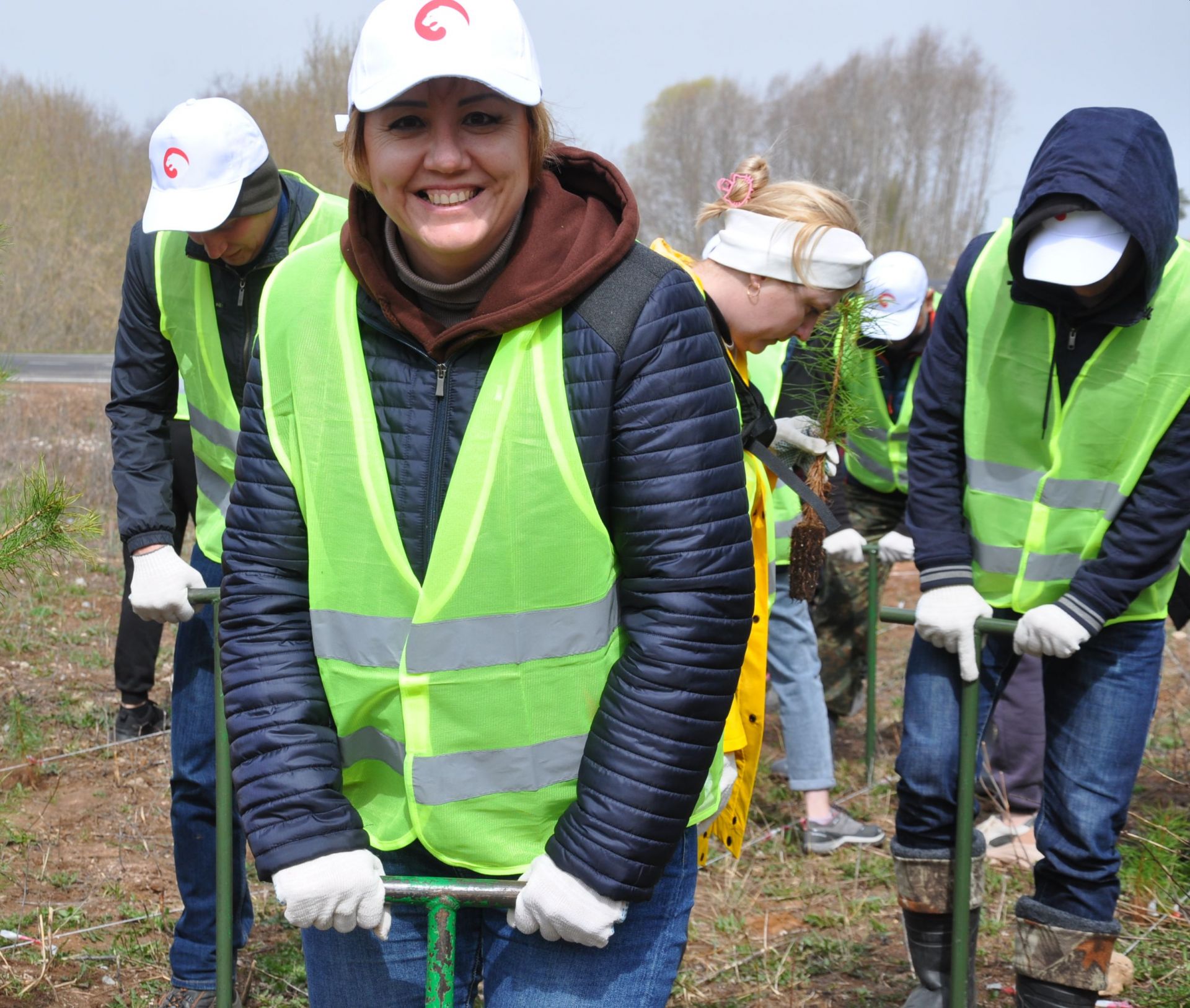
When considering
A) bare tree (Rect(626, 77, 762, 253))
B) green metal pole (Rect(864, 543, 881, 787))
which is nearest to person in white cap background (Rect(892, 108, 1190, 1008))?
green metal pole (Rect(864, 543, 881, 787))

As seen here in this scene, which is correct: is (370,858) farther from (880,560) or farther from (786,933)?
(880,560)

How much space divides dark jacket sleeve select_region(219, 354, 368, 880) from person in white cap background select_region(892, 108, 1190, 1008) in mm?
1735

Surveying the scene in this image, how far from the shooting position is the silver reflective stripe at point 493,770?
5.92 feet

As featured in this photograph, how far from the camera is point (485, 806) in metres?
1.83

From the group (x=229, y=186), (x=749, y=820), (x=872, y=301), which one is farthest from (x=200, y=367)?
(x=749, y=820)

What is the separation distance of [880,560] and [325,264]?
13.9 feet

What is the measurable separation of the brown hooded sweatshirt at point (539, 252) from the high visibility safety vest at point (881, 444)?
11.5 ft

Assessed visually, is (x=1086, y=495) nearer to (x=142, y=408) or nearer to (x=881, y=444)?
(x=142, y=408)

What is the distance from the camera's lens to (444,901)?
1.78 m

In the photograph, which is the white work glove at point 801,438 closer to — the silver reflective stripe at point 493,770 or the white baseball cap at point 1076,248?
the white baseball cap at point 1076,248

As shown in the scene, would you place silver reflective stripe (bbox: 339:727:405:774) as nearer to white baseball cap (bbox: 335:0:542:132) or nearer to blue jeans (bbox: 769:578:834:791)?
white baseball cap (bbox: 335:0:542:132)

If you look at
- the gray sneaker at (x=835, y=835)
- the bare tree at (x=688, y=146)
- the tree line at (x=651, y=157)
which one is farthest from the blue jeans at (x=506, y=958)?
the bare tree at (x=688, y=146)

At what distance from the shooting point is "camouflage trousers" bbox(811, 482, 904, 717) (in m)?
5.98

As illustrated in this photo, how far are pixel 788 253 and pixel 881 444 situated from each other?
116 inches
